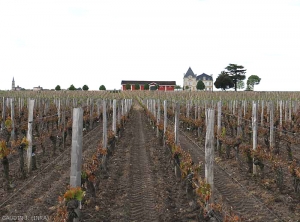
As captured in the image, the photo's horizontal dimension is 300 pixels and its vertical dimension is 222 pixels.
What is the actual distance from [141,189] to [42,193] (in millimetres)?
2051

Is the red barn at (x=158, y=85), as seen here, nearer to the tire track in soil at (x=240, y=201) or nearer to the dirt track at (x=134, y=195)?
the dirt track at (x=134, y=195)

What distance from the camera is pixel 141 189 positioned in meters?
7.33

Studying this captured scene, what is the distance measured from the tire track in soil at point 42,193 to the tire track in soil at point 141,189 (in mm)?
1472

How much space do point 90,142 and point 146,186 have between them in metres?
6.56

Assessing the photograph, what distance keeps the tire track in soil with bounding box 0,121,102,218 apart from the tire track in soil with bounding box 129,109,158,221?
1.47m

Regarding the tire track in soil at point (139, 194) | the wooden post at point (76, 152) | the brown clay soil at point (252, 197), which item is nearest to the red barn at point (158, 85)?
the tire track in soil at point (139, 194)

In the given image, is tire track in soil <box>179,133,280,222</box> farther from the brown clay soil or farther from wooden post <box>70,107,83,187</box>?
wooden post <box>70,107,83,187</box>

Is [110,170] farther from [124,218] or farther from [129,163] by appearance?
[124,218]

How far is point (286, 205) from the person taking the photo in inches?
252

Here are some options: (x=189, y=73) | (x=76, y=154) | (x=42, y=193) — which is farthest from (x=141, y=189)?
(x=189, y=73)

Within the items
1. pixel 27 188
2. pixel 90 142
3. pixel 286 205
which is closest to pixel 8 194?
pixel 27 188

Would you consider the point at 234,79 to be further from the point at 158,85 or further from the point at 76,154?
the point at 76,154

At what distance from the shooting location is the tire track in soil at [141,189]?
5875 mm

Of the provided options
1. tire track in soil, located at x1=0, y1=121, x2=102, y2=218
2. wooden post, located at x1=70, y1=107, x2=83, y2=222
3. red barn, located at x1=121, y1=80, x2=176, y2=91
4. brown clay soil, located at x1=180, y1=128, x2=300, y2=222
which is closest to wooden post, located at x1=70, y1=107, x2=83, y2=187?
wooden post, located at x1=70, y1=107, x2=83, y2=222
